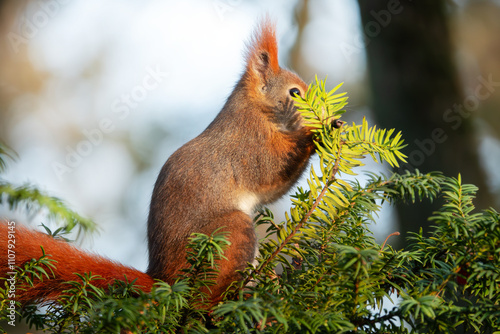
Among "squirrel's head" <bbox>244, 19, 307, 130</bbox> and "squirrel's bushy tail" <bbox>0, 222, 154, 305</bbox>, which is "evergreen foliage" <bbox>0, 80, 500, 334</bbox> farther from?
"squirrel's head" <bbox>244, 19, 307, 130</bbox>

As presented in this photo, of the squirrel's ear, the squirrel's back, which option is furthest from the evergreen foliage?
the squirrel's ear

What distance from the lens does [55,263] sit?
3.61 ft

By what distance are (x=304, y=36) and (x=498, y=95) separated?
2.12m

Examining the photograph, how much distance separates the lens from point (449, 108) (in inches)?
104

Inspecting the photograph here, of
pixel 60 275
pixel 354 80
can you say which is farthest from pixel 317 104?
pixel 354 80

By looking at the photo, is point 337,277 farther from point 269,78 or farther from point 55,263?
point 269,78

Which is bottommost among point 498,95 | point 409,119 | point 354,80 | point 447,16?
point 409,119

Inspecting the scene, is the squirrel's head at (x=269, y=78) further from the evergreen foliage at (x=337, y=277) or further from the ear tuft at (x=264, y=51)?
the evergreen foliage at (x=337, y=277)

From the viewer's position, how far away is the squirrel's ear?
2.13 m

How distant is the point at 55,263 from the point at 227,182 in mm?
727

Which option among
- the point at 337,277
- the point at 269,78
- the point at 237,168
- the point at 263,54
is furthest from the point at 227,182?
the point at 337,277

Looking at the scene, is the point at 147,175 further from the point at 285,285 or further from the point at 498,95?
the point at 285,285

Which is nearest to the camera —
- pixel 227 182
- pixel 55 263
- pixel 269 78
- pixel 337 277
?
pixel 337 277

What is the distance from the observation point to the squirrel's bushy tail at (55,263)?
1069 millimetres
